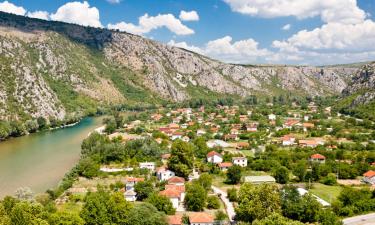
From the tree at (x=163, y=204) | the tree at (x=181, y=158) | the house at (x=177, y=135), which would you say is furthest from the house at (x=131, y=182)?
the house at (x=177, y=135)

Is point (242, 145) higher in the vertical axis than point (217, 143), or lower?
lower

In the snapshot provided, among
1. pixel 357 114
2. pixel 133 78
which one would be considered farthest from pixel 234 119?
pixel 133 78

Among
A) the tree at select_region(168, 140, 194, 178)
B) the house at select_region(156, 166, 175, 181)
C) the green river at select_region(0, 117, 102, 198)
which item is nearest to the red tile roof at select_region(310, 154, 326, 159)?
the tree at select_region(168, 140, 194, 178)

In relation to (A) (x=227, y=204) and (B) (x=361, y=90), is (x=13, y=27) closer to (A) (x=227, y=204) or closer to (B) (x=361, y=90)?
(B) (x=361, y=90)

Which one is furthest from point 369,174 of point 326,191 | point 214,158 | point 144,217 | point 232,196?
point 144,217

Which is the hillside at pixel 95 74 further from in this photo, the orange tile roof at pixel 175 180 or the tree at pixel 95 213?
the tree at pixel 95 213

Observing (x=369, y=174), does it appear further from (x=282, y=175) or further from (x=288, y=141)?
(x=288, y=141)

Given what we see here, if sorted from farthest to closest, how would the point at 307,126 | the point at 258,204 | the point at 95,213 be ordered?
the point at 307,126 < the point at 258,204 < the point at 95,213
